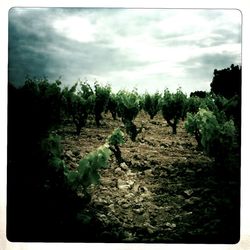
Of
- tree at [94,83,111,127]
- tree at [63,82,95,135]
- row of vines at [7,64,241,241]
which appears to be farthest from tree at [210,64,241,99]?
tree at [63,82,95,135]

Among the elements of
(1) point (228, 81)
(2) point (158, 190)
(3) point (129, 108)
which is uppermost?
(1) point (228, 81)

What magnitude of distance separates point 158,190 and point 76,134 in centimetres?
60

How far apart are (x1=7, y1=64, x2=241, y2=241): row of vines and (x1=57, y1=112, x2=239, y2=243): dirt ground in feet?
0.14

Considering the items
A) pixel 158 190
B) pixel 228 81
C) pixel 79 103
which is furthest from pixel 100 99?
pixel 228 81

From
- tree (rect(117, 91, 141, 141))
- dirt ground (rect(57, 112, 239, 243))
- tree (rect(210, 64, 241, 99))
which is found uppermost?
tree (rect(210, 64, 241, 99))

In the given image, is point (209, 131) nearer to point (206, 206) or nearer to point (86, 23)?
point (206, 206)

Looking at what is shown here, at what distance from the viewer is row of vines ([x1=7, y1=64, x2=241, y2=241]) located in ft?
7.49

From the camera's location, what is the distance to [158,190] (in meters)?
2.33

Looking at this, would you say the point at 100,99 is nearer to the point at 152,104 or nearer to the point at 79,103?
the point at 79,103

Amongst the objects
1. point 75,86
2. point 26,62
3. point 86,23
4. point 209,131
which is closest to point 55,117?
point 75,86

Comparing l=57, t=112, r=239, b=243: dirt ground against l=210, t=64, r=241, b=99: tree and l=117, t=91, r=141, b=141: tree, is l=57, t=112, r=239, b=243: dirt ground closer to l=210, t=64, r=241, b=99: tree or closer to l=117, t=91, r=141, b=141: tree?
l=117, t=91, r=141, b=141: tree

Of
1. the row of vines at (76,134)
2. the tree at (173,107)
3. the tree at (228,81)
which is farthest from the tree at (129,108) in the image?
the tree at (228,81)

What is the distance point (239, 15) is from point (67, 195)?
1.47 meters
